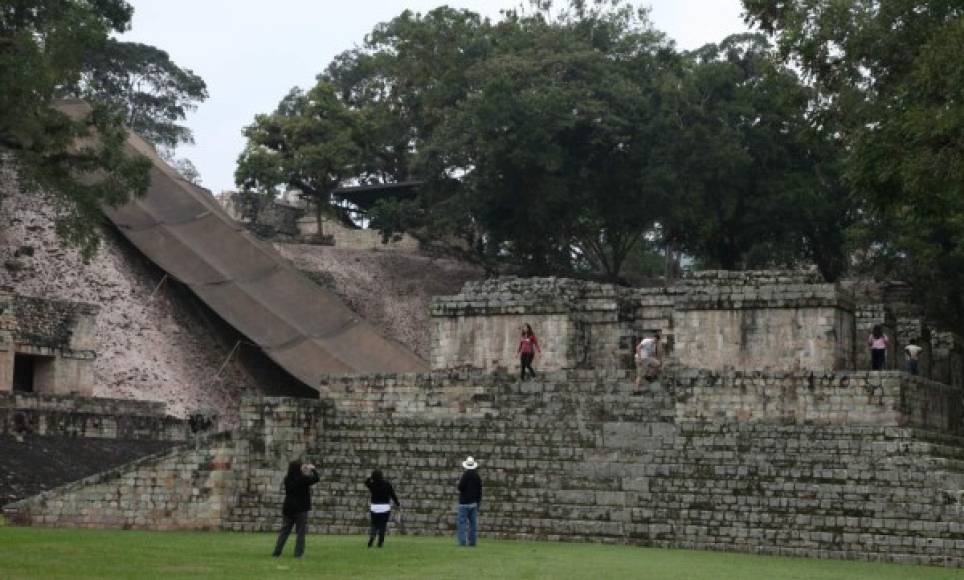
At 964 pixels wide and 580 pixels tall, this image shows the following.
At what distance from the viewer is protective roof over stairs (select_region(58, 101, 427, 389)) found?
4056 centimetres

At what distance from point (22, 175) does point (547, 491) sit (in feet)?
80.4

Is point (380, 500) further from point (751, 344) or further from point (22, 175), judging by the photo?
point (22, 175)

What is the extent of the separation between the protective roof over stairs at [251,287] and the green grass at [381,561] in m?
18.6

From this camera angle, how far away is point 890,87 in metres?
22.8

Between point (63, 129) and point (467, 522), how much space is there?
2084 cm

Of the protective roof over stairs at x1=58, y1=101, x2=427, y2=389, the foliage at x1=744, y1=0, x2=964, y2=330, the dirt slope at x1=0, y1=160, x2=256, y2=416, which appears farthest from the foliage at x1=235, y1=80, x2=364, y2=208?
the foliage at x1=744, y1=0, x2=964, y2=330

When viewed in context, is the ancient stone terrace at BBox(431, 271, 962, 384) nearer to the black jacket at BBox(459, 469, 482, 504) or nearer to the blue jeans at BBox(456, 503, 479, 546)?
the blue jeans at BBox(456, 503, 479, 546)

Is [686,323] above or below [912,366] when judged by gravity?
above

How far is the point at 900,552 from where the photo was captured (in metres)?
20.3

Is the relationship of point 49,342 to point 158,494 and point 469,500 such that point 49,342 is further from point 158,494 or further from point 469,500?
point 469,500

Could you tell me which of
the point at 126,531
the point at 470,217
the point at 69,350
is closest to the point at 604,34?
the point at 470,217

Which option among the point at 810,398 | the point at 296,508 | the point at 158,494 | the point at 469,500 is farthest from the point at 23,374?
the point at 296,508

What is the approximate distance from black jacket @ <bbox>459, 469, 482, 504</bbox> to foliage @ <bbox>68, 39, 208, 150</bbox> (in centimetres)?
4377

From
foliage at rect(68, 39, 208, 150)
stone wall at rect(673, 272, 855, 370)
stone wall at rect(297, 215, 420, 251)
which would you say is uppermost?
foliage at rect(68, 39, 208, 150)
